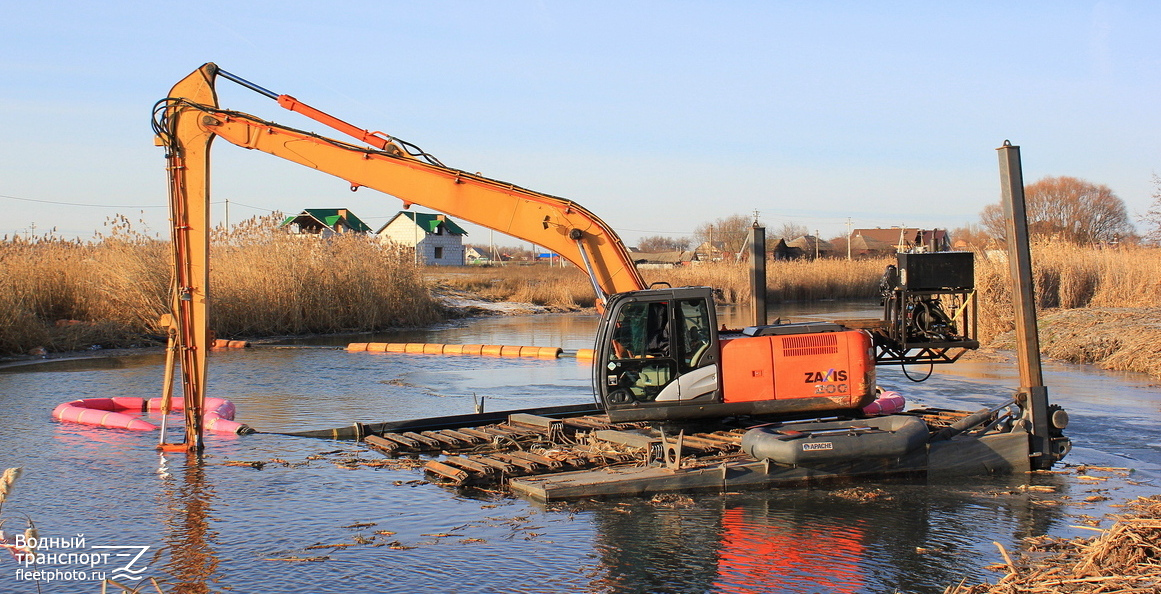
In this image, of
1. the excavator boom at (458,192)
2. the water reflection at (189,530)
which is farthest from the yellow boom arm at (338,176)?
the water reflection at (189,530)

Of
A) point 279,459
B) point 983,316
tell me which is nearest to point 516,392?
point 279,459

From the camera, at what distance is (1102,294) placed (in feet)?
93.1

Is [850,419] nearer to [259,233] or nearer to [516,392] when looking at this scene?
[516,392]

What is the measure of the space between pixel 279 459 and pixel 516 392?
6.94m

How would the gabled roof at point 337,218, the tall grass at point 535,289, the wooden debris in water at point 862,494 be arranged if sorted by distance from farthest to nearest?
the gabled roof at point 337,218, the tall grass at point 535,289, the wooden debris in water at point 862,494

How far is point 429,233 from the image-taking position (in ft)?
262

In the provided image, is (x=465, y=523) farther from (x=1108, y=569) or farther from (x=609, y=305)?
(x=1108, y=569)

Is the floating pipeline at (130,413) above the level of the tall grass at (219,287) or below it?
below

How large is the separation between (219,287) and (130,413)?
43.3 feet

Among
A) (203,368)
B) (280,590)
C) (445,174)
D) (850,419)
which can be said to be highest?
(445,174)

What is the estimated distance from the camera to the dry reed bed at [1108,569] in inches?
235

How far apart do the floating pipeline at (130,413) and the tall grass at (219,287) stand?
9.38m

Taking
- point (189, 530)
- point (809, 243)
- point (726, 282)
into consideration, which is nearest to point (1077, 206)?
point (809, 243)

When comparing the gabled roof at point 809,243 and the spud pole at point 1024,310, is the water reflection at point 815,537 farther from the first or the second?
the gabled roof at point 809,243
